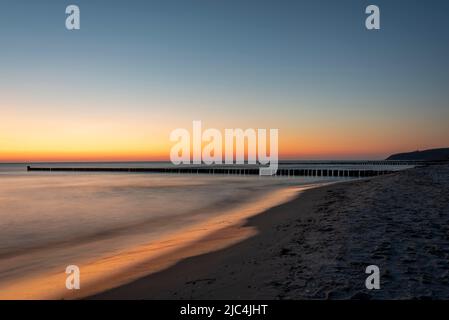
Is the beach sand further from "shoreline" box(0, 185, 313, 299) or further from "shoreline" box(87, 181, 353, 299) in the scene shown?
"shoreline" box(0, 185, 313, 299)

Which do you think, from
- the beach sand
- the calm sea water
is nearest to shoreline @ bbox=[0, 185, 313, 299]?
the calm sea water

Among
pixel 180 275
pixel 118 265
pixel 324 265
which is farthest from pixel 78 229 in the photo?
pixel 324 265

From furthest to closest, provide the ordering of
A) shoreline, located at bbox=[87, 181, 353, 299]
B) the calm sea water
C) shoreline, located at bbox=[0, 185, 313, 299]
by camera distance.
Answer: the calm sea water, shoreline, located at bbox=[0, 185, 313, 299], shoreline, located at bbox=[87, 181, 353, 299]

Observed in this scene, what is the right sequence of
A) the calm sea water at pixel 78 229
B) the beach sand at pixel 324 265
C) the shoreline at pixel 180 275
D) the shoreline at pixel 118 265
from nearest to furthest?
the beach sand at pixel 324 265, the shoreline at pixel 180 275, the shoreline at pixel 118 265, the calm sea water at pixel 78 229

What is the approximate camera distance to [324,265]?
6105mm

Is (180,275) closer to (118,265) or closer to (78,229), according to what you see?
(118,265)

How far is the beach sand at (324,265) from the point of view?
503 cm

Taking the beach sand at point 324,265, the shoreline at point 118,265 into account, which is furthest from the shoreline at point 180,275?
the shoreline at point 118,265

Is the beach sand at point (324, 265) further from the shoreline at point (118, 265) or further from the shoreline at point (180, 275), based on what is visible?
the shoreline at point (118, 265)

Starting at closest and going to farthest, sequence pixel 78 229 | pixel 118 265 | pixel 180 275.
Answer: pixel 180 275
pixel 118 265
pixel 78 229

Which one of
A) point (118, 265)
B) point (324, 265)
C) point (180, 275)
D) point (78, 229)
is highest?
point (324, 265)

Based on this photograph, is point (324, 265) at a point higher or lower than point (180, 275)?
higher

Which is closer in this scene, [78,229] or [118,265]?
[118,265]

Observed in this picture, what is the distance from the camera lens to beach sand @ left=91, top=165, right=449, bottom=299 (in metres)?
5.03
